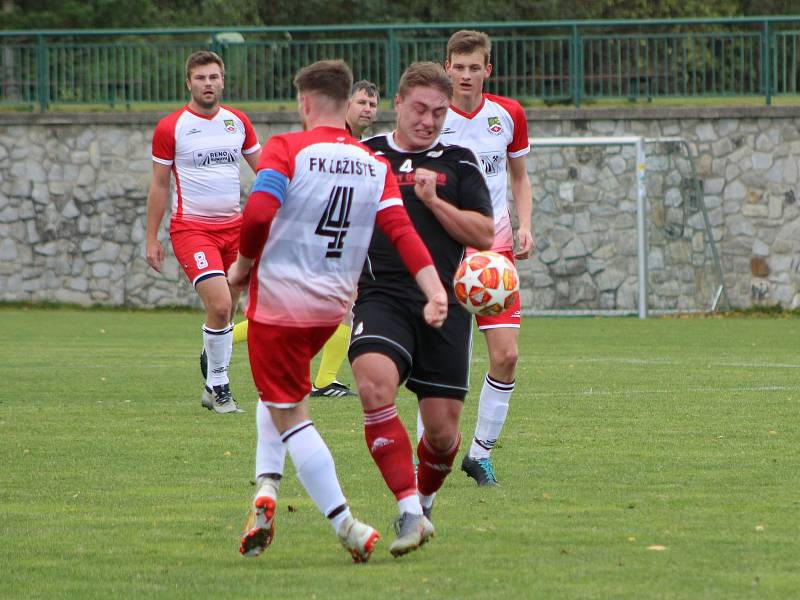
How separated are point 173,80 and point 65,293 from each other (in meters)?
3.75

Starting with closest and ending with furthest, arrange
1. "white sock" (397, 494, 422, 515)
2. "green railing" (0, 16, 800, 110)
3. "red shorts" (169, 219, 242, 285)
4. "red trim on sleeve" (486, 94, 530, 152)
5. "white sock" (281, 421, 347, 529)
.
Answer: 1. "white sock" (281, 421, 347, 529)
2. "white sock" (397, 494, 422, 515)
3. "red trim on sleeve" (486, 94, 530, 152)
4. "red shorts" (169, 219, 242, 285)
5. "green railing" (0, 16, 800, 110)

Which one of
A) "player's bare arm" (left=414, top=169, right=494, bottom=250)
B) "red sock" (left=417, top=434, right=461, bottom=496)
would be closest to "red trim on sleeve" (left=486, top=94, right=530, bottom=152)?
"player's bare arm" (left=414, top=169, right=494, bottom=250)

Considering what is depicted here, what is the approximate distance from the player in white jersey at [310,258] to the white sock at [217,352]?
17.0ft

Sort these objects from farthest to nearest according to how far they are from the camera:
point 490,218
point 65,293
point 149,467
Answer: point 65,293 → point 149,467 → point 490,218

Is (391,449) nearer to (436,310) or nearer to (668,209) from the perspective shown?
(436,310)

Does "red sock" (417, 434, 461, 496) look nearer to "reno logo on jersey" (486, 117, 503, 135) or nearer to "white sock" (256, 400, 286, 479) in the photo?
"white sock" (256, 400, 286, 479)

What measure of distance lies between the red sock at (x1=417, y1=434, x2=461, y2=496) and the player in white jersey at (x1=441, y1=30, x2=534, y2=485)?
48.1 inches

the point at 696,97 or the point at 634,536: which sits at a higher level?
the point at 696,97

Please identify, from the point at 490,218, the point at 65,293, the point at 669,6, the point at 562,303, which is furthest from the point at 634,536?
the point at 669,6

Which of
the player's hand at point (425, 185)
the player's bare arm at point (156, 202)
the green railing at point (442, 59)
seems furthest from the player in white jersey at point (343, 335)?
the green railing at point (442, 59)

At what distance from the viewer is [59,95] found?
2481cm

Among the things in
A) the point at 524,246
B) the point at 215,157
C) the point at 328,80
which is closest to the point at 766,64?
the point at 215,157

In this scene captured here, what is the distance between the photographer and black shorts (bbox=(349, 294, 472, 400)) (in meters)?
6.29

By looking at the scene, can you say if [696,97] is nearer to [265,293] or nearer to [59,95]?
[59,95]
